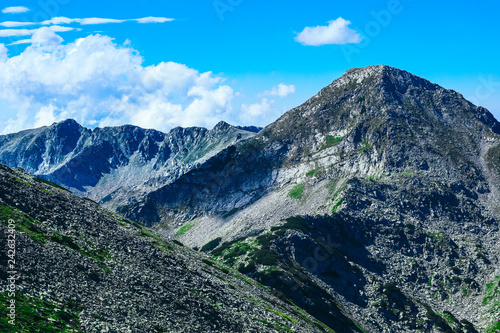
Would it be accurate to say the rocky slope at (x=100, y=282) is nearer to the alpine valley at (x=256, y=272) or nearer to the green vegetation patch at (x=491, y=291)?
the alpine valley at (x=256, y=272)

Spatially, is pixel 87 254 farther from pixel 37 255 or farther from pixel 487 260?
pixel 487 260

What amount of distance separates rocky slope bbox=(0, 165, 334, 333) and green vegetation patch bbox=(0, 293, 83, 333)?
0.11 m

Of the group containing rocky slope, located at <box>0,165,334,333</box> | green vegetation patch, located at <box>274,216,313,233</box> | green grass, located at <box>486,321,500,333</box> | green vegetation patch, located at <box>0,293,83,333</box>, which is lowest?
green vegetation patch, located at <box>0,293,83,333</box>

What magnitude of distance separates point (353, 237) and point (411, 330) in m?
52.3

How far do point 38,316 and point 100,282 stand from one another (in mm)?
15692

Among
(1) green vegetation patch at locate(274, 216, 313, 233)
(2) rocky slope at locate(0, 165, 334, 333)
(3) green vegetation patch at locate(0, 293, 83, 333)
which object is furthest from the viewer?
(1) green vegetation patch at locate(274, 216, 313, 233)

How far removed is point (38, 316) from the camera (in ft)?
156

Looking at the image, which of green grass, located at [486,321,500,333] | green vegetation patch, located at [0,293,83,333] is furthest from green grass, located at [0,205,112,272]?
green grass, located at [486,321,500,333]

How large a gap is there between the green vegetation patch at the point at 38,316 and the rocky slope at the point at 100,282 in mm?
109

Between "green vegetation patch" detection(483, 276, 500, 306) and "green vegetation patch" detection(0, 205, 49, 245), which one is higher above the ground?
"green vegetation patch" detection(483, 276, 500, 306)

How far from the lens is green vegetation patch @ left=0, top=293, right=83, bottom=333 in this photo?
44875 mm

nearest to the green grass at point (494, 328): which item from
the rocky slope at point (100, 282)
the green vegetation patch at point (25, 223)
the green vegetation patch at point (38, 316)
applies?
the rocky slope at point (100, 282)

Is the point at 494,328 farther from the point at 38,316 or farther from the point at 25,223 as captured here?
the point at 38,316

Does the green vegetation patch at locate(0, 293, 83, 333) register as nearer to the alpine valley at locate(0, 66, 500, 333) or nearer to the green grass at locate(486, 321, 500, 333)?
the alpine valley at locate(0, 66, 500, 333)
